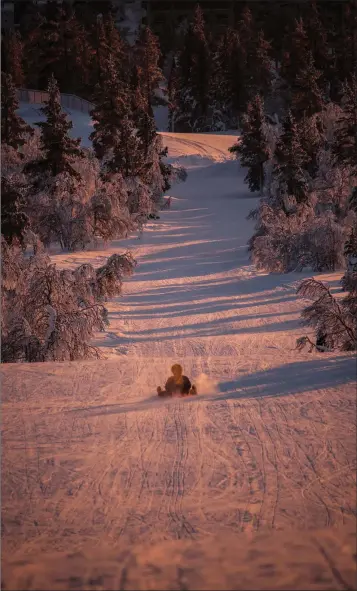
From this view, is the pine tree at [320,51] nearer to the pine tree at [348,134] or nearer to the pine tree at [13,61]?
the pine tree at [348,134]

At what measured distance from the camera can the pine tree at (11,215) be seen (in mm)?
24203

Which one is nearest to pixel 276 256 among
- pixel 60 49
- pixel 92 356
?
pixel 92 356

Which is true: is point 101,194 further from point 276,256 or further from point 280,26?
point 280,26

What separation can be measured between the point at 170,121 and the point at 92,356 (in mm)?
56079

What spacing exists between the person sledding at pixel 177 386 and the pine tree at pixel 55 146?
2468cm

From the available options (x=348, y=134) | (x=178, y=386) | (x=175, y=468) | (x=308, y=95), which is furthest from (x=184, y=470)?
(x=308, y=95)

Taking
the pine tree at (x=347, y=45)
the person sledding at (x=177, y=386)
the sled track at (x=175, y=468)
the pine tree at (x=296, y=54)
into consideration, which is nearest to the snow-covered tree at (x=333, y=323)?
the person sledding at (x=177, y=386)

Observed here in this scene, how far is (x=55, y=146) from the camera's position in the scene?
112ft

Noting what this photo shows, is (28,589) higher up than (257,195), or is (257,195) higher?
(257,195)

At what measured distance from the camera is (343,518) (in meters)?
6.90

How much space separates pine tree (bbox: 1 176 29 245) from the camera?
2420 cm

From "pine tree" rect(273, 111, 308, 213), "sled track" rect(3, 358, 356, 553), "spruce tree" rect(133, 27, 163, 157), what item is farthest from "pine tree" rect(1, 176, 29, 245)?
"spruce tree" rect(133, 27, 163, 157)

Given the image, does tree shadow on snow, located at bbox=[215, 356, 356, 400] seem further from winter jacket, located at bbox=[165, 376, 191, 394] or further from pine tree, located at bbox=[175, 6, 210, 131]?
pine tree, located at bbox=[175, 6, 210, 131]

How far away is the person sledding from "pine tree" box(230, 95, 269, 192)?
38.4m
